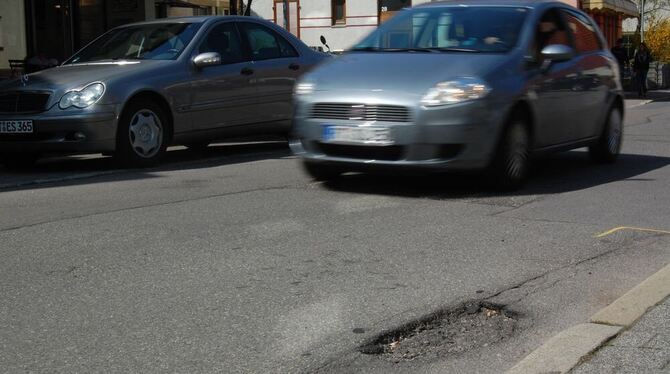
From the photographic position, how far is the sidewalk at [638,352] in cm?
401

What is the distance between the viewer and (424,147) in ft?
26.1

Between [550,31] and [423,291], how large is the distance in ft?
16.0

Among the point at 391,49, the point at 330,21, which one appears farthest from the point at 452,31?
the point at 330,21

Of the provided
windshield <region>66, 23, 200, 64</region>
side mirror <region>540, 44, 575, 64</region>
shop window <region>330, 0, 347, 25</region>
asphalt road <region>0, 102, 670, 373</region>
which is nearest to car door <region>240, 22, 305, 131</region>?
windshield <region>66, 23, 200, 64</region>

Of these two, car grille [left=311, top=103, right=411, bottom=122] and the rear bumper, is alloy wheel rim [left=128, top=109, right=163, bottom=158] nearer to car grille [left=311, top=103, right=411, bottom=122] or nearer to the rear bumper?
the rear bumper

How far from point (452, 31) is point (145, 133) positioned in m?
3.41

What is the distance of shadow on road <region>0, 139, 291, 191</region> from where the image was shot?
31.3 ft

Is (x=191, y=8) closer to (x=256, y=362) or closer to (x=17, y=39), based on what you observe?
(x=17, y=39)

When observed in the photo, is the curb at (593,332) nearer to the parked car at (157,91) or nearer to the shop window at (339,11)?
the parked car at (157,91)

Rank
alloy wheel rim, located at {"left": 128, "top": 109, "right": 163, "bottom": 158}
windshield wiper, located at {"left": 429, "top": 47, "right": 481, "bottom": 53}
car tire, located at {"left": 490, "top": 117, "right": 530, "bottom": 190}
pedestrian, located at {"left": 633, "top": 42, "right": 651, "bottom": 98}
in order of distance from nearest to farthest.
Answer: car tire, located at {"left": 490, "top": 117, "right": 530, "bottom": 190} < windshield wiper, located at {"left": 429, "top": 47, "right": 481, "bottom": 53} < alloy wheel rim, located at {"left": 128, "top": 109, "right": 163, "bottom": 158} < pedestrian, located at {"left": 633, "top": 42, "right": 651, "bottom": 98}

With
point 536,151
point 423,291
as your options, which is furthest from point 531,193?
point 423,291

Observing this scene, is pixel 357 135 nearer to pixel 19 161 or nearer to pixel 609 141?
pixel 609 141

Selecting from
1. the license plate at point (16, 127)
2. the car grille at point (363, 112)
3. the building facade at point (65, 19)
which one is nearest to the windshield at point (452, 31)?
the car grille at point (363, 112)

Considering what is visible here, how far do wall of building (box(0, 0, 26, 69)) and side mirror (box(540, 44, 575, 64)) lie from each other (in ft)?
39.1
